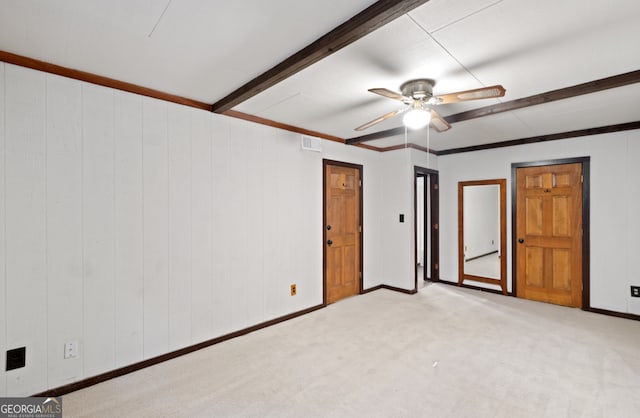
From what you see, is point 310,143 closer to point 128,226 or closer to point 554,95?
point 128,226

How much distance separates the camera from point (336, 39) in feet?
5.71

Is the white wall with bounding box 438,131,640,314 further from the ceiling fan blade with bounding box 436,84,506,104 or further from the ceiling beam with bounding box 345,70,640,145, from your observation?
the ceiling fan blade with bounding box 436,84,506,104

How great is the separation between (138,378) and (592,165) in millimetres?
5686

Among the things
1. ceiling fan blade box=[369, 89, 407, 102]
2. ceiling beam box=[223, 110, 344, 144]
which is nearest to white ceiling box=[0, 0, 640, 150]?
ceiling fan blade box=[369, 89, 407, 102]

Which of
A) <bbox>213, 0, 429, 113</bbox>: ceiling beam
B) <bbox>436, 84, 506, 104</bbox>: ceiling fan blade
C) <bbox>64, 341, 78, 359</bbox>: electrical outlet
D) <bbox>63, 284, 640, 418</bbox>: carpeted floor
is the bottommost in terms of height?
<bbox>63, 284, 640, 418</bbox>: carpeted floor

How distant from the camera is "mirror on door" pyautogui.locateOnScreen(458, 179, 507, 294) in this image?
489 cm

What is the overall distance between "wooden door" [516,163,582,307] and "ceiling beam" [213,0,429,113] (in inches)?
161

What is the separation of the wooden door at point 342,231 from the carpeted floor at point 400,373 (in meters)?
0.81

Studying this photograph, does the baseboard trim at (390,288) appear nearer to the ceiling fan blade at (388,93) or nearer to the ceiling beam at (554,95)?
the ceiling beam at (554,95)

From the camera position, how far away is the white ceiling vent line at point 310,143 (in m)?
3.94

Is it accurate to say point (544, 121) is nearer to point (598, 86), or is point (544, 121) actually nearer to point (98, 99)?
point (598, 86)

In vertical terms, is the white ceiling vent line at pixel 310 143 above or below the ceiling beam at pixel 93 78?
below

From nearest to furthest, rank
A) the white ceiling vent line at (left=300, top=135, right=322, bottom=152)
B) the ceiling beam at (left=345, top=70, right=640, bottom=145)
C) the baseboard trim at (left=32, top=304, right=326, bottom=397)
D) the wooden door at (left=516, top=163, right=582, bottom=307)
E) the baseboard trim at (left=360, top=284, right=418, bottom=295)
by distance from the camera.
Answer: the baseboard trim at (left=32, top=304, right=326, bottom=397) < the ceiling beam at (left=345, top=70, right=640, bottom=145) < the white ceiling vent line at (left=300, top=135, right=322, bottom=152) < the wooden door at (left=516, top=163, right=582, bottom=307) < the baseboard trim at (left=360, top=284, right=418, bottom=295)

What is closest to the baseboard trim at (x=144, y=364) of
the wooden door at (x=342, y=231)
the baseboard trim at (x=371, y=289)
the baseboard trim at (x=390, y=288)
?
the wooden door at (x=342, y=231)
